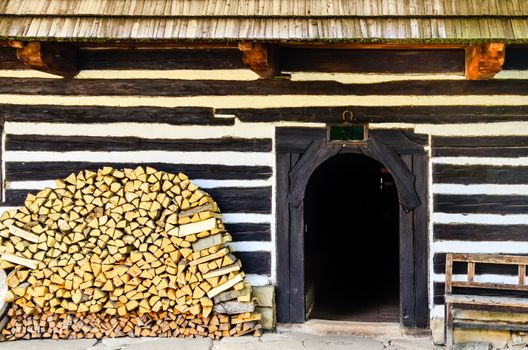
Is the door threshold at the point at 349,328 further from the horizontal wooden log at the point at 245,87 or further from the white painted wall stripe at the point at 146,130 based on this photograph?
the horizontal wooden log at the point at 245,87

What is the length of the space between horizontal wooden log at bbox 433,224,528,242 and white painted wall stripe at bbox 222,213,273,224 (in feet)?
6.24

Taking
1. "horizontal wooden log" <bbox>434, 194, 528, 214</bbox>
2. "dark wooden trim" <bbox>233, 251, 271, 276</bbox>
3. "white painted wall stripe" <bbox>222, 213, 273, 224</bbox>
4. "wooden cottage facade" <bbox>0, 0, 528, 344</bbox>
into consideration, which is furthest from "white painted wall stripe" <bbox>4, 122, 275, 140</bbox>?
"horizontal wooden log" <bbox>434, 194, 528, 214</bbox>

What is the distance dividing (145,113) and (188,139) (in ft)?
1.90

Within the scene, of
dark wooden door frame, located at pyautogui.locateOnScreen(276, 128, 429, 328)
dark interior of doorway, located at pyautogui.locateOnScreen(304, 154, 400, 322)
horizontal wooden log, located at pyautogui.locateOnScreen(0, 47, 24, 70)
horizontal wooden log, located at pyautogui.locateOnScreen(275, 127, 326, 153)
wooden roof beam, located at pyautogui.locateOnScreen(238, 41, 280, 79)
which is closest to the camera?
wooden roof beam, located at pyautogui.locateOnScreen(238, 41, 280, 79)

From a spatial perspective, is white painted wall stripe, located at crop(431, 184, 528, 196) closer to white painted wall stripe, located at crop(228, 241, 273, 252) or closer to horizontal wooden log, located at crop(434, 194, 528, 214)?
horizontal wooden log, located at crop(434, 194, 528, 214)

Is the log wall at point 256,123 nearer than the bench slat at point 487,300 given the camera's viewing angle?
No

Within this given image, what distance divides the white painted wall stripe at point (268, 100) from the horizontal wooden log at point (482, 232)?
4.42 ft

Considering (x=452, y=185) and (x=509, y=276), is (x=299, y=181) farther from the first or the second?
(x=509, y=276)

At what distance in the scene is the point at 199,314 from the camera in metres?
6.36

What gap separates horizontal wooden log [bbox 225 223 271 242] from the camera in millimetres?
6816

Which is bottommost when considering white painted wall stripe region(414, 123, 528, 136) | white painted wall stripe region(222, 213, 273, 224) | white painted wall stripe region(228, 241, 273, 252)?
white painted wall stripe region(228, 241, 273, 252)

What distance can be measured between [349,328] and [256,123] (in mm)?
2554

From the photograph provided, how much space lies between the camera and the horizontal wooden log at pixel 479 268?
6.56 metres

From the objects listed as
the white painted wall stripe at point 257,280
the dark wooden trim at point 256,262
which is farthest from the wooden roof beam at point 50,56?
the white painted wall stripe at point 257,280
